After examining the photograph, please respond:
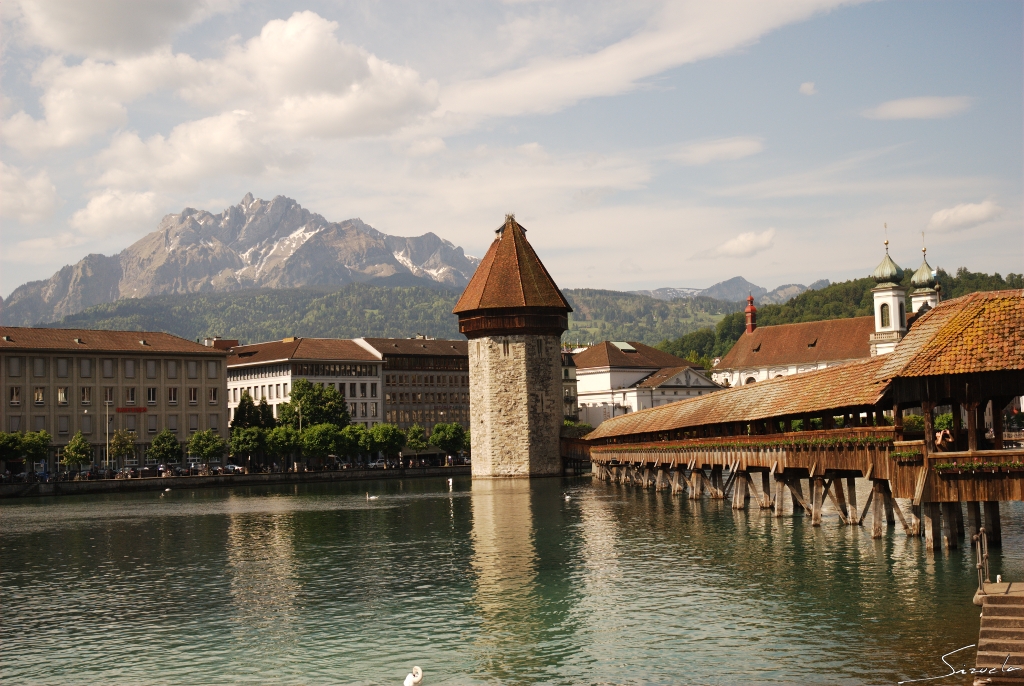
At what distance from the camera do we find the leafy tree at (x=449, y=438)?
11444cm

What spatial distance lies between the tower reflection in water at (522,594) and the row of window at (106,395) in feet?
178

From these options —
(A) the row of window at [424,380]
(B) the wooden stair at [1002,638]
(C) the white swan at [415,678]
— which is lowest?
(C) the white swan at [415,678]

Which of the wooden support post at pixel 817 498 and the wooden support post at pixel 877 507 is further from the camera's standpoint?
the wooden support post at pixel 817 498

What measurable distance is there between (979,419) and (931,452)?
13.1 feet

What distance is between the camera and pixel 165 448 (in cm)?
9575

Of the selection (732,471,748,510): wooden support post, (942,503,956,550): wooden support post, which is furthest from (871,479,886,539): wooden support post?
(732,471,748,510): wooden support post

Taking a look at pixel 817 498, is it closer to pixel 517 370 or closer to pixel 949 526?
pixel 949 526

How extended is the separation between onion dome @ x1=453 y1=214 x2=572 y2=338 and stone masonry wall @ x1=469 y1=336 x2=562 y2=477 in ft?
3.18

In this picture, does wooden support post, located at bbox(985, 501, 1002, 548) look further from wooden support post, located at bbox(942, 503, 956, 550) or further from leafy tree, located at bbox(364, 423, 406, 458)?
leafy tree, located at bbox(364, 423, 406, 458)

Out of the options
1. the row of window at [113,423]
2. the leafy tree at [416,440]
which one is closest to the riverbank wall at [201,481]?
the row of window at [113,423]

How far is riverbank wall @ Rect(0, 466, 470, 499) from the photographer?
7950cm

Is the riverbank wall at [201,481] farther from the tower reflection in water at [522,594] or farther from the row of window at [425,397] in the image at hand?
the tower reflection in water at [522,594]

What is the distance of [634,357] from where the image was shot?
441 feet
